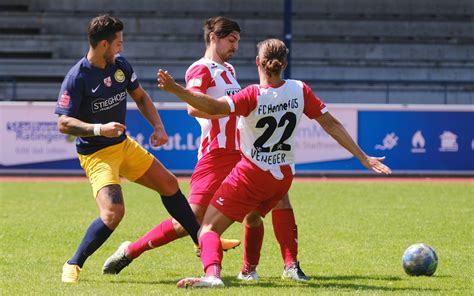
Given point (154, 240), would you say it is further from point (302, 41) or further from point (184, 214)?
point (302, 41)

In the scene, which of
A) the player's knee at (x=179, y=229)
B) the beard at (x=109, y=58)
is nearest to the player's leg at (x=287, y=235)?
the player's knee at (x=179, y=229)

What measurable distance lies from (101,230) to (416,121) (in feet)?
43.7

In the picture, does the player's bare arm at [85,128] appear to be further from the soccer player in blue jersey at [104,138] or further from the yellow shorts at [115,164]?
the yellow shorts at [115,164]

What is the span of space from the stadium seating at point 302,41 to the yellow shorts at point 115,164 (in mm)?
18044

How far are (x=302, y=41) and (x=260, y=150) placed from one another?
2110 centimetres

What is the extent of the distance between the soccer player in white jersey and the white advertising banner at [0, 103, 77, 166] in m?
12.7

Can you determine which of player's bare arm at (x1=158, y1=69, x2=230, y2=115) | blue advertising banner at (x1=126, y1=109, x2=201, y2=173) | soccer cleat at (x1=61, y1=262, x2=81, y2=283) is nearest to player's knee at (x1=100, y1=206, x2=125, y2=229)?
soccer cleat at (x1=61, y1=262, x2=81, y2=283)

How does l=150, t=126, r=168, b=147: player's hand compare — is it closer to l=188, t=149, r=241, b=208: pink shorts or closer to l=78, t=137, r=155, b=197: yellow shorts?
l=78, t=137, r=155, b=197: yellow shorts

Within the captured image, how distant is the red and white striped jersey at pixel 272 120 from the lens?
7.07 meters

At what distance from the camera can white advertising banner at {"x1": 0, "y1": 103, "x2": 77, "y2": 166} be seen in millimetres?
19578

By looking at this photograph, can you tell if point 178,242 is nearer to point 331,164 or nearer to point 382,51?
point 331,164

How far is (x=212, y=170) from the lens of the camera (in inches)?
311

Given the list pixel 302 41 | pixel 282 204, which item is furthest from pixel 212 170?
pixel 302 41

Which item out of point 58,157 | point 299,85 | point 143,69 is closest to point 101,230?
point 299,85
